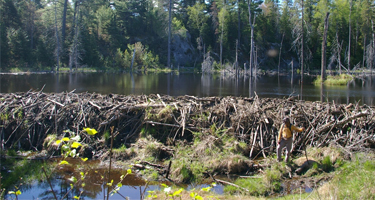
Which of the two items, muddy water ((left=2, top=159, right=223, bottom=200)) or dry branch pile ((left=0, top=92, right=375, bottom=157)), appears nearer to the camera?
muddy water ((left=2, top=159, right=223, bottom=200))

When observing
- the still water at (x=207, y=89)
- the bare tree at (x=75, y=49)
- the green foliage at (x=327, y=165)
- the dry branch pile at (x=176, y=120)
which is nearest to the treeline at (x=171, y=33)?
the bare tree at (x=75, y=49)

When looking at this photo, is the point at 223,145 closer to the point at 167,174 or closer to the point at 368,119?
the point at 167,174

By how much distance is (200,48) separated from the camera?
7775 centimetres

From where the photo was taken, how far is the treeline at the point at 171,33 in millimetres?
60500

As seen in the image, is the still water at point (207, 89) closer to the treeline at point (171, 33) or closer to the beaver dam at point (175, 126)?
the beaver dam at point (175, 126)

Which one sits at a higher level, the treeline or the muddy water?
the treeline

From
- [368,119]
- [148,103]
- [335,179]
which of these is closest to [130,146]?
[148,103]

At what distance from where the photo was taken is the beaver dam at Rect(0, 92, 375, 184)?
1048cm

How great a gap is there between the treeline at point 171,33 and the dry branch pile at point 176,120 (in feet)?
157

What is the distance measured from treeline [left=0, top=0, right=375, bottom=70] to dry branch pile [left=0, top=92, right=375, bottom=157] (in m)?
47.8

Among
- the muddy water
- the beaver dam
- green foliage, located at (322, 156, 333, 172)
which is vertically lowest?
the muddy water

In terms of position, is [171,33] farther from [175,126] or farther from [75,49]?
[175,126]

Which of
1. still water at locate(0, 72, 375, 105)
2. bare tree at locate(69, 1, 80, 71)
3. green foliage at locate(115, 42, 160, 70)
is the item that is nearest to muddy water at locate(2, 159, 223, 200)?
still water at locate(0, 72, 375, 105)

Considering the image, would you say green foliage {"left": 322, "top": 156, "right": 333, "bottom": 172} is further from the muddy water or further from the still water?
the still water
